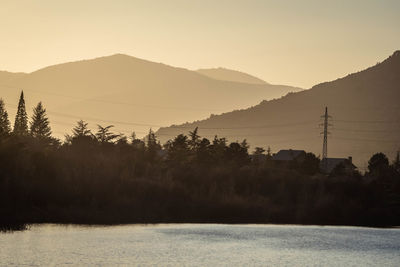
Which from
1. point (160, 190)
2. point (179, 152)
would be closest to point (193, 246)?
point (160, 190)

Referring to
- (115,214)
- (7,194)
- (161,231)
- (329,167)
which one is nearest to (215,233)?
(161,231)

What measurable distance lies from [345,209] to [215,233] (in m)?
33.5

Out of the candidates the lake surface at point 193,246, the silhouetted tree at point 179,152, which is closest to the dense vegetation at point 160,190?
the silhouetted tree at point 179,152

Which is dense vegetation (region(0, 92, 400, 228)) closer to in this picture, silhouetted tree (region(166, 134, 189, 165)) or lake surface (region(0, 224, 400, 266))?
silhouetted tree (region(166, 134, 189, 165))

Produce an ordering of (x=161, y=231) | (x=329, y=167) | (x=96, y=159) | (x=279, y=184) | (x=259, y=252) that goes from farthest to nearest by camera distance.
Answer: (x=329, y=167) → (x=279, y=184) → (x=96, y=159) → (x=161, y=231) → (x=259, y=252)

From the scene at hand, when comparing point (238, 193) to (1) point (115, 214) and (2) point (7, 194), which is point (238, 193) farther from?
(2) point (7, 194)

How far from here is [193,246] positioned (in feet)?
A: 242

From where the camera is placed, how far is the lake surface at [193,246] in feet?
205

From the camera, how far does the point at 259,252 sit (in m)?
72.8

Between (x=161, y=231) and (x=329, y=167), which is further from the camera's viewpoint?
(x=329, y=167)

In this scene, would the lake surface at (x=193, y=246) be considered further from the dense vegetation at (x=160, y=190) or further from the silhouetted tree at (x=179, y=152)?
the silhouetted tree at (x=179, y=152)

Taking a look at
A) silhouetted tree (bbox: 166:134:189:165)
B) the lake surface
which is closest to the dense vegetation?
silhouetted tree (bbox: 166:134:189:165)

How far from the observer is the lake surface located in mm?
62438

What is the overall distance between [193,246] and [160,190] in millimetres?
31211
